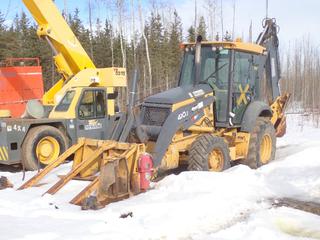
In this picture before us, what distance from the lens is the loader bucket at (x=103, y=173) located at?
262 inches

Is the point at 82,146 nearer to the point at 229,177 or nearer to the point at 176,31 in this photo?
the point at 229,177

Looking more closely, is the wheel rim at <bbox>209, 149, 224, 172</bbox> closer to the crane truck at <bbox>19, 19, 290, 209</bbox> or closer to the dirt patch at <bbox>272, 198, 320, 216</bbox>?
the crane truck at <bbox>19, 19, 290, 209</bbox>

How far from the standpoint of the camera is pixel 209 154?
8.80 meters

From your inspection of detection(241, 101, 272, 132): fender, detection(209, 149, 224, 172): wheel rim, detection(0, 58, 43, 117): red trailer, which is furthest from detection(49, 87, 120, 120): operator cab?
detection(209, 149, 224, 172): wheel rim

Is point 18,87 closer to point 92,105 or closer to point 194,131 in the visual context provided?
point 92,105

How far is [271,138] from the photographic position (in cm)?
1059

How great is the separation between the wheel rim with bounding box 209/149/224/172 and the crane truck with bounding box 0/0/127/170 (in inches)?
131

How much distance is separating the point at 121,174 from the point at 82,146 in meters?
1.22

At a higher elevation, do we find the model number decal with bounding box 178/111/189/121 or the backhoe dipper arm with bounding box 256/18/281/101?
the backhoe dipper arm with bounding box 256/18/281/101

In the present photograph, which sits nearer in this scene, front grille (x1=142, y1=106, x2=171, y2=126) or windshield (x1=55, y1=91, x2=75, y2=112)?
front grille (x1=142, y1=106, x2=171, y2=126)

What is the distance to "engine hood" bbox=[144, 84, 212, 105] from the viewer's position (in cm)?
888

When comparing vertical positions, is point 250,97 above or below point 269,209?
above

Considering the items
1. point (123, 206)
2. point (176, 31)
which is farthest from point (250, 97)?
point (176, 31)

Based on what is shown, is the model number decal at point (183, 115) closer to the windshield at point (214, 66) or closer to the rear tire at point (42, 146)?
the windshield at point (214, 66)
